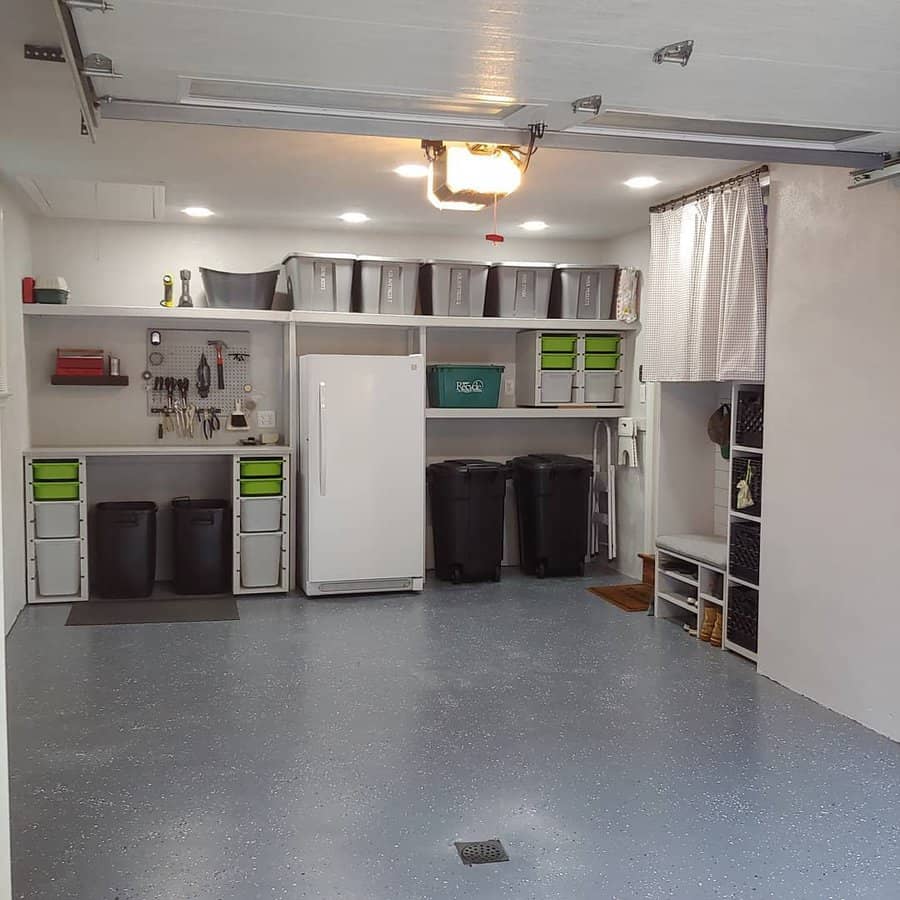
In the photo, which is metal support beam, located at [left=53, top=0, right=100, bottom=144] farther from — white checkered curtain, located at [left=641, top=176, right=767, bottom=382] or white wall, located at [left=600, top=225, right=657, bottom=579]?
white wall, located at [left=600, top=225, right=657, bottom=579]

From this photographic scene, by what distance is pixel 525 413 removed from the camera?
656cm

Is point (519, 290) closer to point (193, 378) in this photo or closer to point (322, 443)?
point (322, 443)

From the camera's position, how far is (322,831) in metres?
2.95

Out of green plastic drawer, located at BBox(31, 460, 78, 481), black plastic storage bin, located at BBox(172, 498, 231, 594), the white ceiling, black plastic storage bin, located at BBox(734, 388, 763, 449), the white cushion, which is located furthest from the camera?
black plastic storage bin, located at BBox(172, 498, 231, 594)

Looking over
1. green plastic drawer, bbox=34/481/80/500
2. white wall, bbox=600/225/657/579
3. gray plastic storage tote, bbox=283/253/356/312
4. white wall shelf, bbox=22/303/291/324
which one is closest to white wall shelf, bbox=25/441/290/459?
green plastic drawer, bbox=34/481/80/500

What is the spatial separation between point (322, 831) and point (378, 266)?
4.14m

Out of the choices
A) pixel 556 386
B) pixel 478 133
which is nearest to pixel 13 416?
pixel 556 386

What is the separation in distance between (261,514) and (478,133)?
3692 millimetres

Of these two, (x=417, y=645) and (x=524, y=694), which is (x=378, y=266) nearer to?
(x=417, y=645)

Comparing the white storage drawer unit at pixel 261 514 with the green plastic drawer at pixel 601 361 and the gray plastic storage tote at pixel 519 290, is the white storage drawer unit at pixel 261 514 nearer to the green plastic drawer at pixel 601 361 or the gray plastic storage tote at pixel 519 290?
the gray plastic storage tote at pixel 519 290

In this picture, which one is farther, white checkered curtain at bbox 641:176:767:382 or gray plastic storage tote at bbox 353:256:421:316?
gray plastic storage tote at bbox 353:256:421:316

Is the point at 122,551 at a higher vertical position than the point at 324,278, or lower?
lower

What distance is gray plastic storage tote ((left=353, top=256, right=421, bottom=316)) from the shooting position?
20.6 ft

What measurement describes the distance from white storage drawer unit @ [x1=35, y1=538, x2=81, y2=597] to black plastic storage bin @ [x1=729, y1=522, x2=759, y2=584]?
3.96m
